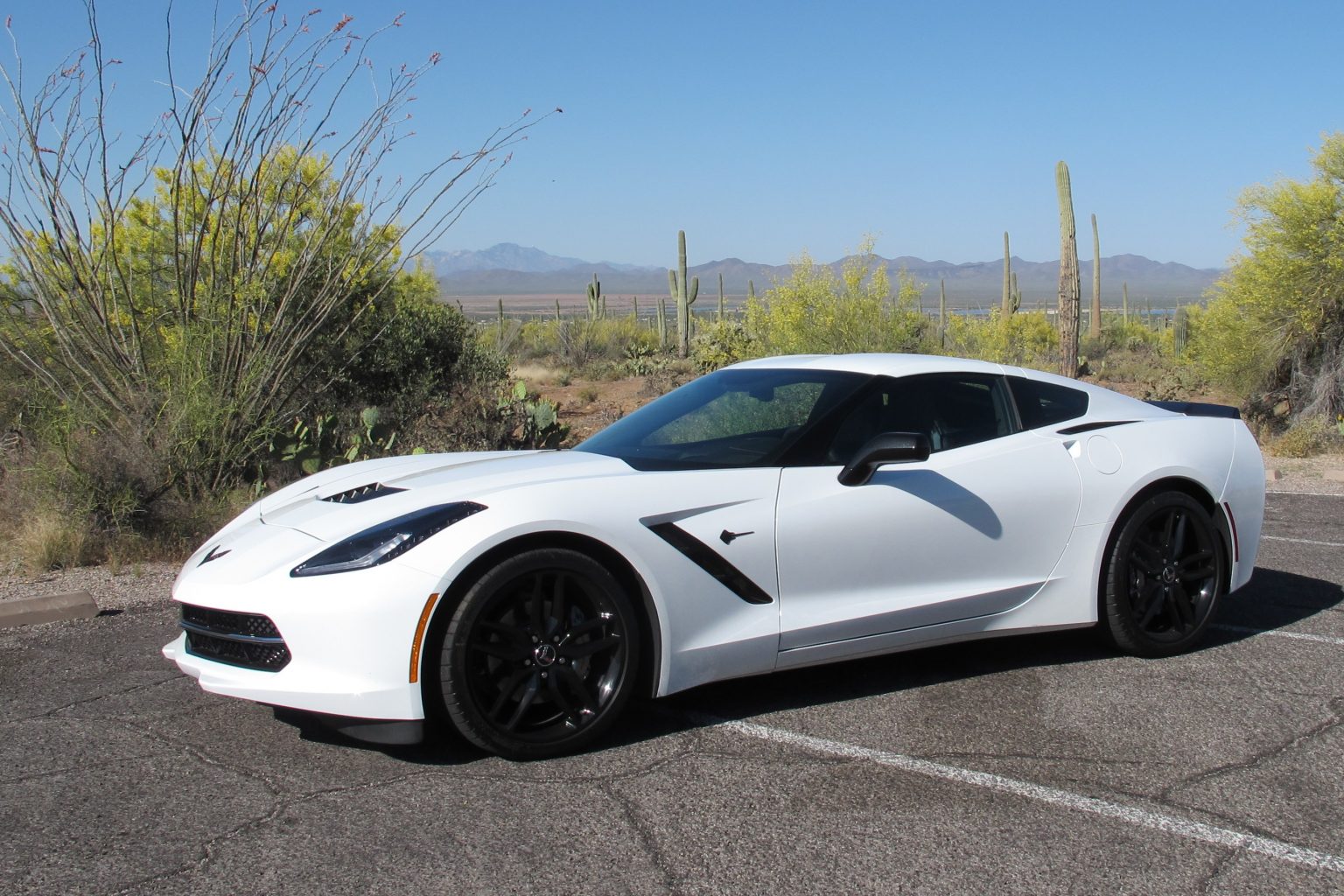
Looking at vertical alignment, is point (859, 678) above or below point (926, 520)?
below

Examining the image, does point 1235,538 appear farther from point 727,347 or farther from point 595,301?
point 595,301

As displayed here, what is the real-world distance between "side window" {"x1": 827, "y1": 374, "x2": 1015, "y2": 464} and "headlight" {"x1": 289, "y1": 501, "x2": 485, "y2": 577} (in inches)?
62.5

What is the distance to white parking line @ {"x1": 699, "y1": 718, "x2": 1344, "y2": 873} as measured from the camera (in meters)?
3.44

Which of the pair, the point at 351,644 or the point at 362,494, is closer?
the point at 351,644

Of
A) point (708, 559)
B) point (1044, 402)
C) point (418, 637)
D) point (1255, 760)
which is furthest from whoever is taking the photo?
point (1044, 402)

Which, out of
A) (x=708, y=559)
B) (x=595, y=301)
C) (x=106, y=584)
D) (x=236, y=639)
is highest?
(x=595, y=301)

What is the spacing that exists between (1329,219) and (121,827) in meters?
17.1

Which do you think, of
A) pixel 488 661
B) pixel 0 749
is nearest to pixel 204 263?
pixel 0 749

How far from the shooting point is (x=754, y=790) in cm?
390

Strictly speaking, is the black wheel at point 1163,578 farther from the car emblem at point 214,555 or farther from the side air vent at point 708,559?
the car emblem at point 214,555

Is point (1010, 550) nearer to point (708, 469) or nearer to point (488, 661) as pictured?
point (708, 469)

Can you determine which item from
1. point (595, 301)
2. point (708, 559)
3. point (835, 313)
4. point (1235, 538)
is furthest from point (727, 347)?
point (595, 301)

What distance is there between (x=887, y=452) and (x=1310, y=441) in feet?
40.7

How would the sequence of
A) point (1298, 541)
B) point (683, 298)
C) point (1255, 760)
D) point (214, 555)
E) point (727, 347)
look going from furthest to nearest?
point (683, 298)
point (727, 347)
point (1298, 541)
point (214, 555)
point (1255, 760)
